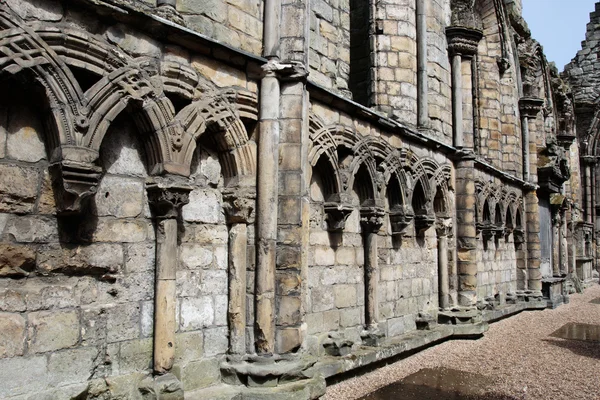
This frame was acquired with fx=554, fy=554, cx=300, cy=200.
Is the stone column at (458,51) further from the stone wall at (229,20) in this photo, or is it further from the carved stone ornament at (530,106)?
the stone wall at (229,20)

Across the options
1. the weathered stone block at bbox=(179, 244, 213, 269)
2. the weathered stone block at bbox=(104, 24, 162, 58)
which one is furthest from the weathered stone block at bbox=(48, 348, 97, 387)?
the weathered stone block at bbox=(104, 24, 162, 58)

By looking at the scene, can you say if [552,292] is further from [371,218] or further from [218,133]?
[218,133]

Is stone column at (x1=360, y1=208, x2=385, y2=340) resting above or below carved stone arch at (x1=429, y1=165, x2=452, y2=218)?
below

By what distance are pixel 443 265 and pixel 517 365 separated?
2.27 meters

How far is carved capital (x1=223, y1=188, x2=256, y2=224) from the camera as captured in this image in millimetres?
4688

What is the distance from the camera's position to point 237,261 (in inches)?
186

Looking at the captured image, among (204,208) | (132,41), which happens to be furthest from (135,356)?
(132,41)

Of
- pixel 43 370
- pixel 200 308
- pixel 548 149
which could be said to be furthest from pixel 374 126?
pixel 548 149

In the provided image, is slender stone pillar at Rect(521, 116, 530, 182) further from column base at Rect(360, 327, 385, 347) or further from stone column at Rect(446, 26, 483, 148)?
column base at Rect(360, 327, 385, 347)

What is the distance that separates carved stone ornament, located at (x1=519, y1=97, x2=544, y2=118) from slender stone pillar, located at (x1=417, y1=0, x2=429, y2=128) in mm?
7275

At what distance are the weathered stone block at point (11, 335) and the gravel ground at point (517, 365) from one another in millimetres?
2961

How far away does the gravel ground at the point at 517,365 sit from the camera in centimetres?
578

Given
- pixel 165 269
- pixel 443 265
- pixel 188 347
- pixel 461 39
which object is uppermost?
pixel 461 39

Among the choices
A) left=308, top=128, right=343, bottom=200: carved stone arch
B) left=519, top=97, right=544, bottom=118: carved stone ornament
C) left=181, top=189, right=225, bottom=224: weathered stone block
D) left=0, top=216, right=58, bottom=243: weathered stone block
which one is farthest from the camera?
left=519, top=97, right=544, bottom=118: carved stone ornament
